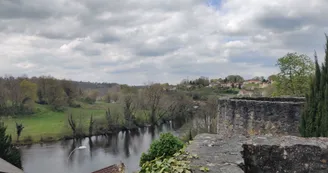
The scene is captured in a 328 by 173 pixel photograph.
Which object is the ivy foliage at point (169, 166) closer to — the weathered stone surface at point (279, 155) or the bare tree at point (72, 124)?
the weathered stone surface at point (279, 155)

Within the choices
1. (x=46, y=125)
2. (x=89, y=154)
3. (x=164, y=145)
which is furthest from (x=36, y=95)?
(x=164, y=145)

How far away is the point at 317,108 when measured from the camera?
27.0ft

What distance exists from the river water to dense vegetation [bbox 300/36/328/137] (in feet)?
60.7

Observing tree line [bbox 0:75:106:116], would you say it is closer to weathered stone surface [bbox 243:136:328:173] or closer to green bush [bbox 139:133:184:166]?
green bush [bbox 139:133:184:166]

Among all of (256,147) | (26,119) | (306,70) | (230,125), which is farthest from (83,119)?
(256,147)

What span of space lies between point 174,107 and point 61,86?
94.8 feet

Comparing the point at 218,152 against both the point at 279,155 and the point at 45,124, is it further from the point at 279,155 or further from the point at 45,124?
the point at 45,124

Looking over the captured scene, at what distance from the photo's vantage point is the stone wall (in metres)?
8.80

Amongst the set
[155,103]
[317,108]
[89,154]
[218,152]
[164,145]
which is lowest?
[89,154]

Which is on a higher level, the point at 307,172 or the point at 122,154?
the point at 307,172

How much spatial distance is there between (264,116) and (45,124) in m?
48.9

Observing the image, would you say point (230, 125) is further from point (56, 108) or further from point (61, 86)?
point (61, 86)

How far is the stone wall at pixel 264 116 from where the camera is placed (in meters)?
8.80

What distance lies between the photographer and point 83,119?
4906 cm
